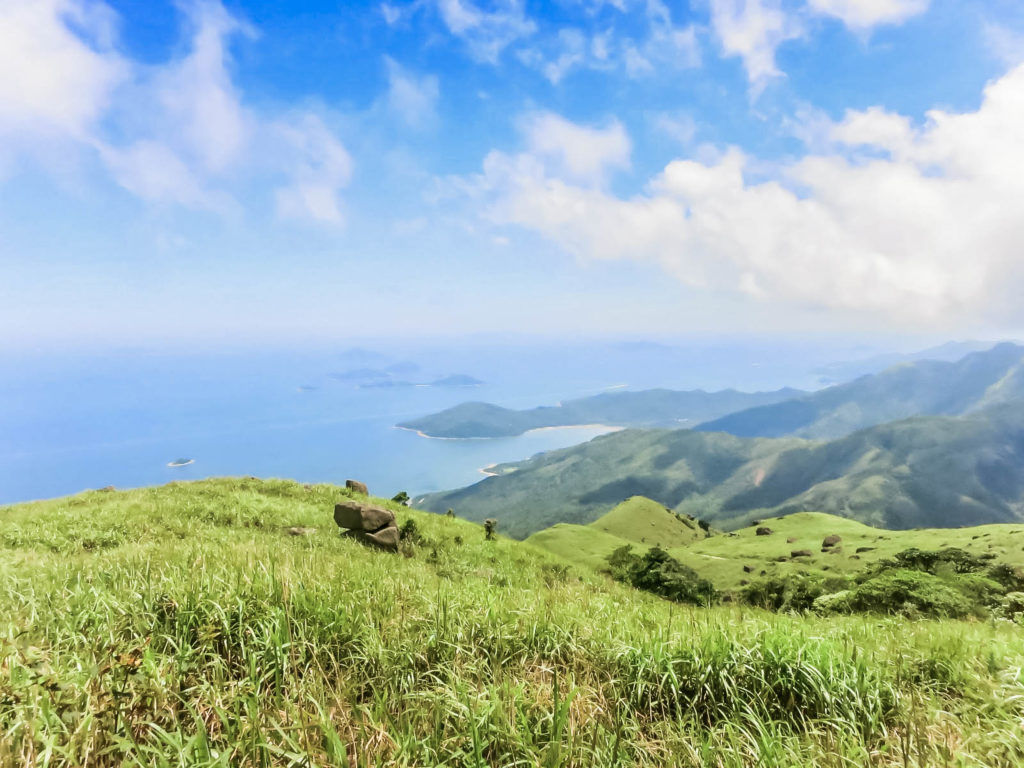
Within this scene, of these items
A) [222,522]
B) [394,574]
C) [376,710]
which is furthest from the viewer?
[222,522]

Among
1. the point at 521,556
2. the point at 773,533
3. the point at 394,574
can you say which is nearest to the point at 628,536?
the point at 773,533

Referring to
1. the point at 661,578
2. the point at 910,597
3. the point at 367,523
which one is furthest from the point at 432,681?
the point at 661,578

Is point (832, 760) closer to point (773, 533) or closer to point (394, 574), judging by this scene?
point (394, 574)

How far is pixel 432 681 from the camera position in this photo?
443cm

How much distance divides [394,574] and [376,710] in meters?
4.06

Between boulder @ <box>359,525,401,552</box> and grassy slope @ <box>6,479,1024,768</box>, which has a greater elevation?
grassy slope @ <box>6,479,1024,768</box>

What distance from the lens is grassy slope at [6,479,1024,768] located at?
338cm

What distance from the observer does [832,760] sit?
366cm

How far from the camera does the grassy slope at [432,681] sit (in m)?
3.38

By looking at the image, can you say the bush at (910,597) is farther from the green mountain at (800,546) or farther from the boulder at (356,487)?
the green mountain at (800,546)

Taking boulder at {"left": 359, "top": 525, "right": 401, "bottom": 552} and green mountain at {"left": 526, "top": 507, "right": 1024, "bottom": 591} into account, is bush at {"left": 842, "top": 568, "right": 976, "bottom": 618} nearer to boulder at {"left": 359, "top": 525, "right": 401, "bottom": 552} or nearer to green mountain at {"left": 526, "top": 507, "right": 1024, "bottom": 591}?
boulder at {"left": 359, "top": 525, "right": 401, "bottom": 552}

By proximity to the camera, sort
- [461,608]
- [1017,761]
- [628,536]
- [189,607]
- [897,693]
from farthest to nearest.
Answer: [628,536] → [461,608] → [189,607] → [897,693] → [1017,761]

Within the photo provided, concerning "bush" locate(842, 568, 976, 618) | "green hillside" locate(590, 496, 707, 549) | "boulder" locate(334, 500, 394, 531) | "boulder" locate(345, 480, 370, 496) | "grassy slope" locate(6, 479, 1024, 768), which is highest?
"grassy slope" locate(6, 479, 1024, 768)

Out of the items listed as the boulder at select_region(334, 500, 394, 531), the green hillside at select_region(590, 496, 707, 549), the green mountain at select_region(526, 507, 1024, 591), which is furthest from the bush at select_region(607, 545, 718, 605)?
the green hillside at select_region(590, 496, 707, 549)
